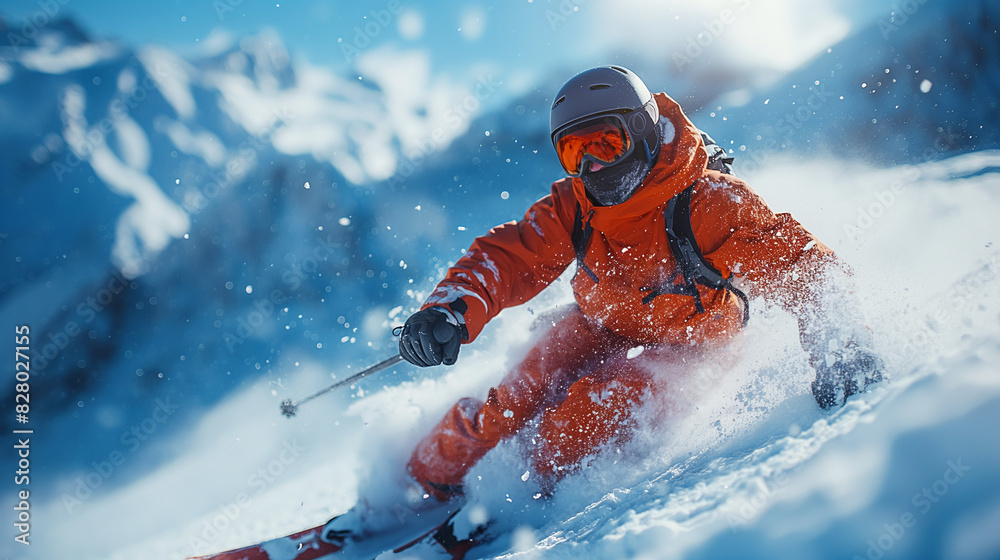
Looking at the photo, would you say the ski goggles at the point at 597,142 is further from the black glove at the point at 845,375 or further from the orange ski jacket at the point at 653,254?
the black glove at the point at 845,375

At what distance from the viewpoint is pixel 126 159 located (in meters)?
7.63

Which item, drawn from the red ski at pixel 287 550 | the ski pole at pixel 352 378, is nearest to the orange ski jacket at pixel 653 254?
the ski pole at pixel 352 378

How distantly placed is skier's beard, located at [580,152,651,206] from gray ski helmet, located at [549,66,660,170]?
0.06 metres

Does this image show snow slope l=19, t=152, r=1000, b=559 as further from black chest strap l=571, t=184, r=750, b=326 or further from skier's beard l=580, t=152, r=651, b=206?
skier's beard l=580, t=152, r=651, b=206

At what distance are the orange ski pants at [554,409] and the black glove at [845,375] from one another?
2.37ft

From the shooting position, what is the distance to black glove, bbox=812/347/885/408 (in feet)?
5.13

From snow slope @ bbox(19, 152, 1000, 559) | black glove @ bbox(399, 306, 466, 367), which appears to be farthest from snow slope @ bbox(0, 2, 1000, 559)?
black glove @ bbox(399, 306, 466, 367)

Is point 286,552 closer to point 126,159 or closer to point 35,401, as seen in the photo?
point 35,401

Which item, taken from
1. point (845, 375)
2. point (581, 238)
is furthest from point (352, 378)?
point (845, 375)

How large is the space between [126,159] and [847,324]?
10.2m

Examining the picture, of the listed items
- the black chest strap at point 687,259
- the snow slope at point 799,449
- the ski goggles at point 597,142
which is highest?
the ski goggles at point 597,142

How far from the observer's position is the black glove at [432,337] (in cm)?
214

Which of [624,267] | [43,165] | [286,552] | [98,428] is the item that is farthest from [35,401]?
[624,267]

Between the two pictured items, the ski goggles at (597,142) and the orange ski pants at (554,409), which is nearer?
the ski goggles at (597,142)
